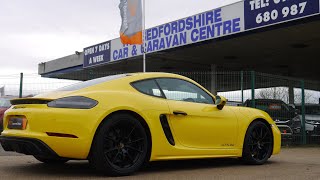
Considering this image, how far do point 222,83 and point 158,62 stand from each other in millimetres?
10080

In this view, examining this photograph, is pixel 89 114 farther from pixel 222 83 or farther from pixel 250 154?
pixel 222 83

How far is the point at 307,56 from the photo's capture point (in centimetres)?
2455

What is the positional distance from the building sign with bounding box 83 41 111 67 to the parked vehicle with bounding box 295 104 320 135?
36.7 ft

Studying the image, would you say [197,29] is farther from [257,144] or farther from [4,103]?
[257,144]

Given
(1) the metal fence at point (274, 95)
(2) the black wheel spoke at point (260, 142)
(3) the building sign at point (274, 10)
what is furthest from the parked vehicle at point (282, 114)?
(2) the black wheel spoke at point (260, 142)

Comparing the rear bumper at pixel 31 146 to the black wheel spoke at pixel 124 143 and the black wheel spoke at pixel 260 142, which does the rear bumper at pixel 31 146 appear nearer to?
the black wheel spoke at pixel 124 143

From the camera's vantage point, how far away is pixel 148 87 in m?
6.19

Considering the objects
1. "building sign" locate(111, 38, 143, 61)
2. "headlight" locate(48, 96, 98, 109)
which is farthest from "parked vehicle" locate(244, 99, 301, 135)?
"building sign" locate(111, 38, 143, 61)

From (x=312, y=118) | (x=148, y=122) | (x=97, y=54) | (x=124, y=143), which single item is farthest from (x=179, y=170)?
(x=97, y=54)

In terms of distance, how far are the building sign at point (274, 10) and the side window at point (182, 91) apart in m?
8.28

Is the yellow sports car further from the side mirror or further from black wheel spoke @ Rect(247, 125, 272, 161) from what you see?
black wheel spoke @ Rect(247, 125, 272, 161)

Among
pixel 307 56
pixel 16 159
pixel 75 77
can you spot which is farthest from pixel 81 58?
pixel 16 159

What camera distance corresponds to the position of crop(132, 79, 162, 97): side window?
6090mm

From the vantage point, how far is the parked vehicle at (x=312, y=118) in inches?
568
